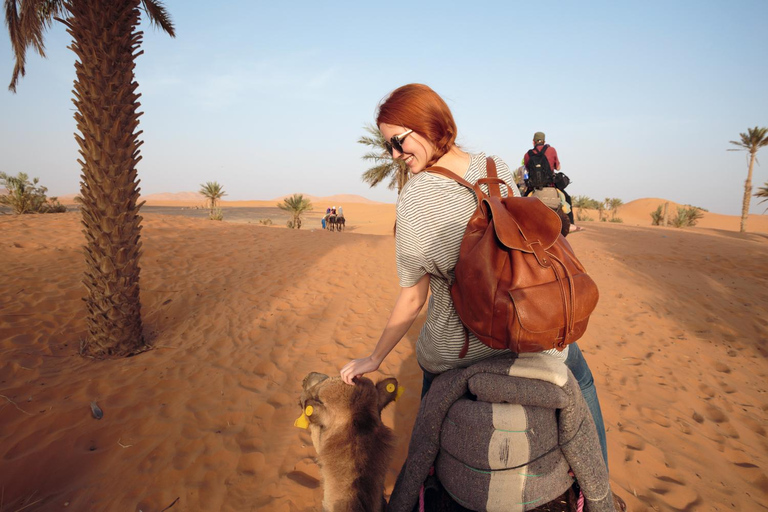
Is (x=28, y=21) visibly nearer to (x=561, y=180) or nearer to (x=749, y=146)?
(x=561, y=180)

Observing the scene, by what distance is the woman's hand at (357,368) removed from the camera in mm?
1698

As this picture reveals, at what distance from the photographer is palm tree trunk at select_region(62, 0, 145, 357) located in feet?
15.5

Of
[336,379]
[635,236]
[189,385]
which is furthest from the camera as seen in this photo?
[635,236]

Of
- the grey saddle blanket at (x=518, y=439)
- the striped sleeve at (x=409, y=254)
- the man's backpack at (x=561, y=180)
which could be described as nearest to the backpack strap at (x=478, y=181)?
the striped sleeve at (x=409, y=254)

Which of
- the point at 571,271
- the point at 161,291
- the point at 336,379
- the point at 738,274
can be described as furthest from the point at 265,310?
the point at 738,274

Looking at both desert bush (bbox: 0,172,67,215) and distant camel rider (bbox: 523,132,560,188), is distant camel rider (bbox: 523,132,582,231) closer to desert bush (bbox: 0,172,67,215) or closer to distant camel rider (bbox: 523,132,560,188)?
distant camel rider (bbox: 523,132,560,188)

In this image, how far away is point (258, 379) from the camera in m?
4.92

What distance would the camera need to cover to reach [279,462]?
350cm

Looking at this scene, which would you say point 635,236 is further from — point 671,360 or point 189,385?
point 189,385

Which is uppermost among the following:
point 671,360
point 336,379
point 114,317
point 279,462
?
point 336,379

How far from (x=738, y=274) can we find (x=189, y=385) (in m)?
12.9

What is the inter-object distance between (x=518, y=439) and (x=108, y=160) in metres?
5.83

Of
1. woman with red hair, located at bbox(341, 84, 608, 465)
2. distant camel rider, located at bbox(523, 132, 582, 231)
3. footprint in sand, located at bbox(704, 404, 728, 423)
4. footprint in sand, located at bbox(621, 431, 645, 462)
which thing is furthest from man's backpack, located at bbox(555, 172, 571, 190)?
woman with red hair, located at bbox(341, 84, 608, 465)

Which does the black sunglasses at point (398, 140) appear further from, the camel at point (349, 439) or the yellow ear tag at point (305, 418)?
the yellow ear tag at point (305, 418)
